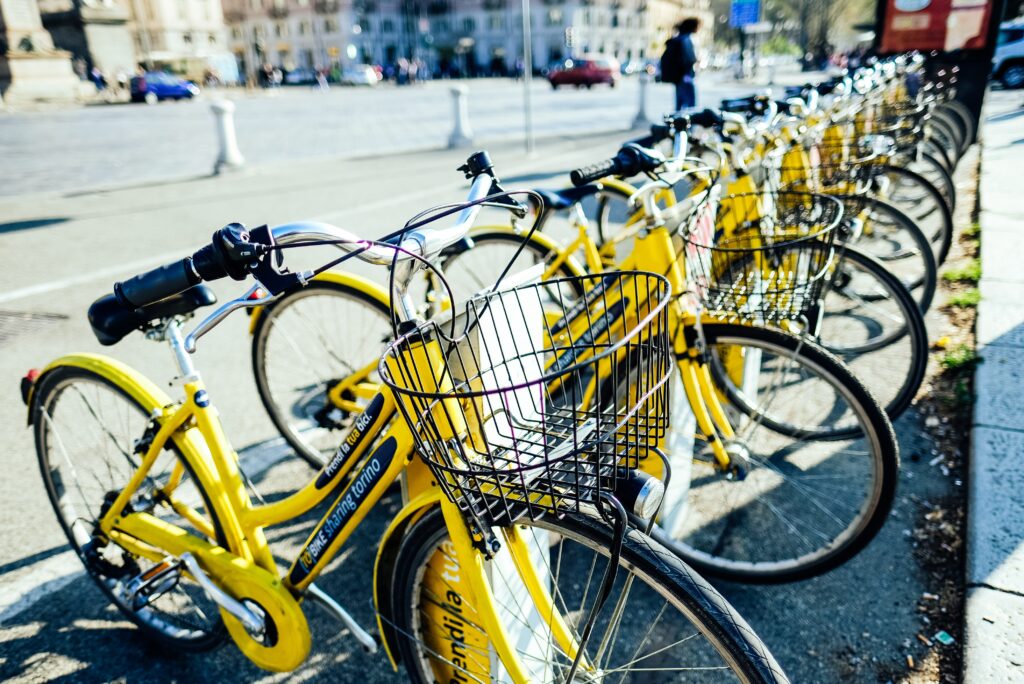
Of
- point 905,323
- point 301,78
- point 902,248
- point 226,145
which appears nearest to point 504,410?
point 905,323

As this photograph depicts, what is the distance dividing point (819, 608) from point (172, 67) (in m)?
54.9

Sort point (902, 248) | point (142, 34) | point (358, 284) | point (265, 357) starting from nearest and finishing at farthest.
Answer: point (358, 284), point (265, 357), point (902, 248), point (142, 34)

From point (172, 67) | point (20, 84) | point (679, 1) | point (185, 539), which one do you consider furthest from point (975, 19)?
point (679, 1)

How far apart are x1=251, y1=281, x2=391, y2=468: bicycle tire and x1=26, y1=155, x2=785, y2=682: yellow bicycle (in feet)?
2.15

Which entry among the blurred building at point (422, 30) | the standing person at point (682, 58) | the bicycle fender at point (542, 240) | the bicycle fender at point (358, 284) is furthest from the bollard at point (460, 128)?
the blurred building at point (422, 30)

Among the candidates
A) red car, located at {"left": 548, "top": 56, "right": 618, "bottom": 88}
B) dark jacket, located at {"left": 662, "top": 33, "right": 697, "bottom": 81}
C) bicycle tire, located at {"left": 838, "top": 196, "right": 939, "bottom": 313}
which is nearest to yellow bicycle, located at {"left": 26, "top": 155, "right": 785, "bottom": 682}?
bicycle tire, located at {"left": 838, "top": 196, "right": 939, "bottom": 313}

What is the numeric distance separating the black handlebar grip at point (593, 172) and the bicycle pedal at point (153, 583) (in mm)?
1783

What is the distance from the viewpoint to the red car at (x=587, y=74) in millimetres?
37375

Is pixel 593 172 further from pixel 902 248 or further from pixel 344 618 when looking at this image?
pixel 902 248

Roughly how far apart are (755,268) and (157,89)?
35.8 m

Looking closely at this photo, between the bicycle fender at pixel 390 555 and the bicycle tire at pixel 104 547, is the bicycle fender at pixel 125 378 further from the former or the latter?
the bicycle fender at pixel 390 555

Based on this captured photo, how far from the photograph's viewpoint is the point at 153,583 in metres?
2.20

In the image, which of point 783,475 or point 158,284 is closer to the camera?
point 158,284

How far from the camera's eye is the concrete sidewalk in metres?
2.08
